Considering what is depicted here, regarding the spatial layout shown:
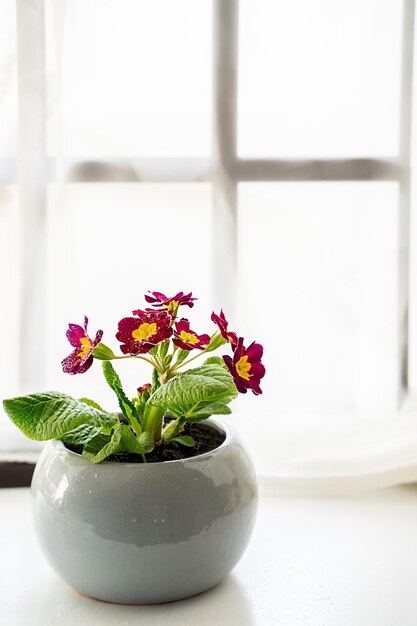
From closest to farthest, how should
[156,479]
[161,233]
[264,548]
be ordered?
[156,479] < [264,548] < [161,233]

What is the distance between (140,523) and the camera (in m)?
0.87

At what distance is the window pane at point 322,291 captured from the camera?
122cm

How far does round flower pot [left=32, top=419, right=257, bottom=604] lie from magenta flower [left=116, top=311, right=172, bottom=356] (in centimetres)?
12

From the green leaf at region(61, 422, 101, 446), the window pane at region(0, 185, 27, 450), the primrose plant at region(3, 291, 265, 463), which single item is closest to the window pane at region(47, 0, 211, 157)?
the window pane at region(0, 185, 27, 450)

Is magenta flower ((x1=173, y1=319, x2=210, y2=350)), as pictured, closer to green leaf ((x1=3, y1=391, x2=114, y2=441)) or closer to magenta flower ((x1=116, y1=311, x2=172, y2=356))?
magenta flower ((x1=116, y1=311, x2=172, y2=356))

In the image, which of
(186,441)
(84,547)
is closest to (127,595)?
(84,547)

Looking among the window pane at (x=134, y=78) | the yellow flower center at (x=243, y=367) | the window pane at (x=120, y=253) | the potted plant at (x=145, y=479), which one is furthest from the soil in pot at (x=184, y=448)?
the window pane at (x=134, y=78)

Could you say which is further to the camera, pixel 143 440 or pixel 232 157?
pixel 232 157

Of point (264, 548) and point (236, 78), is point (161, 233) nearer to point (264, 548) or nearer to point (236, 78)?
point (236, 78)

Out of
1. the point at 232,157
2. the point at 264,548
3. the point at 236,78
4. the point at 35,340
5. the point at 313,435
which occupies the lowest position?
the point at 264,548

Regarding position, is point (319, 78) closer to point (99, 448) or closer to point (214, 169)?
point (214, 169)

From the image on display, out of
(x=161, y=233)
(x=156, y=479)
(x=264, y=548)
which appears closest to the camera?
(x=156, y=479)

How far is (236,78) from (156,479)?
604 millimetres

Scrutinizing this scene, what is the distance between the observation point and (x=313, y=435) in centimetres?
128
